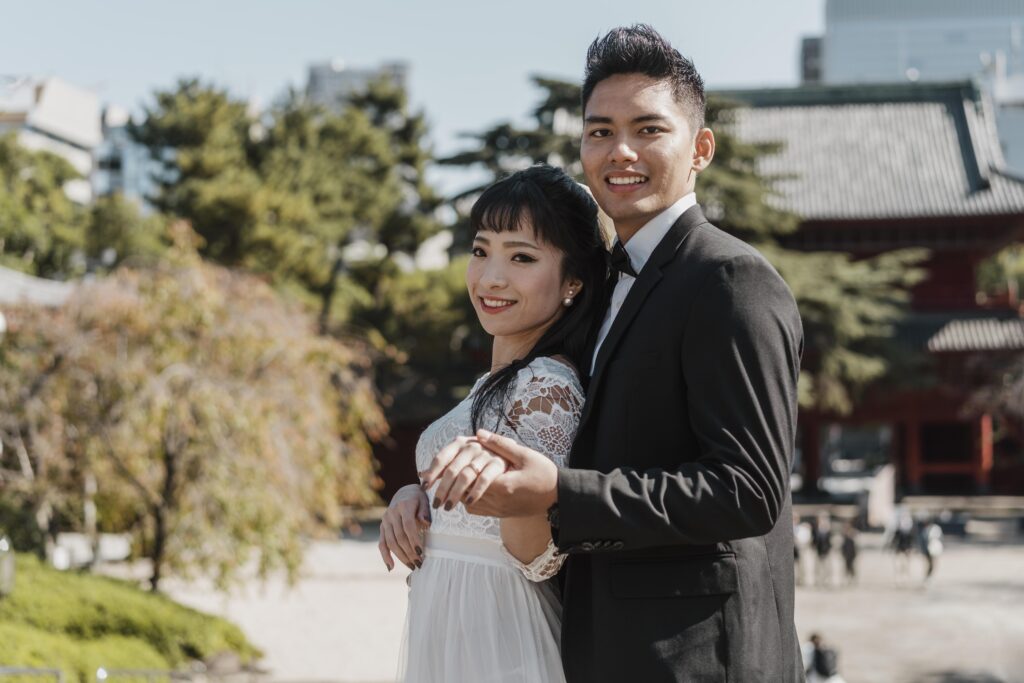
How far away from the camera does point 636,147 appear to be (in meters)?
1.85

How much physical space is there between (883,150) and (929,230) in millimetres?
2432

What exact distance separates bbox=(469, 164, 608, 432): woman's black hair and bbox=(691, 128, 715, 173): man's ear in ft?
0.65

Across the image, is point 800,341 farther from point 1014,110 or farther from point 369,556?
point 1014,110

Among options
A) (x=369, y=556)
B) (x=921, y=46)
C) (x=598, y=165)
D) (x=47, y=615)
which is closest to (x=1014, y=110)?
(x=921, y=46)

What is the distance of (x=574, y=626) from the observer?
5.89 feet

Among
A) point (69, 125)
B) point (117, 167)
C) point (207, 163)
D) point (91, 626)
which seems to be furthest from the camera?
point (117, 167)

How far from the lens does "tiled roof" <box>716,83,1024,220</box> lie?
23.4 metres

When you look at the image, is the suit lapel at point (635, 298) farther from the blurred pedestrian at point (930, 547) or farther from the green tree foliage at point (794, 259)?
the green tree foliage at point (794, 259)

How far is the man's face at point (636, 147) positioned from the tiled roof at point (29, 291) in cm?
817

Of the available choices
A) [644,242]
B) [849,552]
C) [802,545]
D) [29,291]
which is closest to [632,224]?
[644,242]

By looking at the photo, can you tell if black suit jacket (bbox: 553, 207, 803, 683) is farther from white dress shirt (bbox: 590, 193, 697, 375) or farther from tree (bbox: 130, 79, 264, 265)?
tree (bbox: 130, 79, 264, 265)

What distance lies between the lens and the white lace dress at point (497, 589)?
1.87 m

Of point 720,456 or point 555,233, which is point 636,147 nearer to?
point 555,233

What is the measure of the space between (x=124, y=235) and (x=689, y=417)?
18880mm
